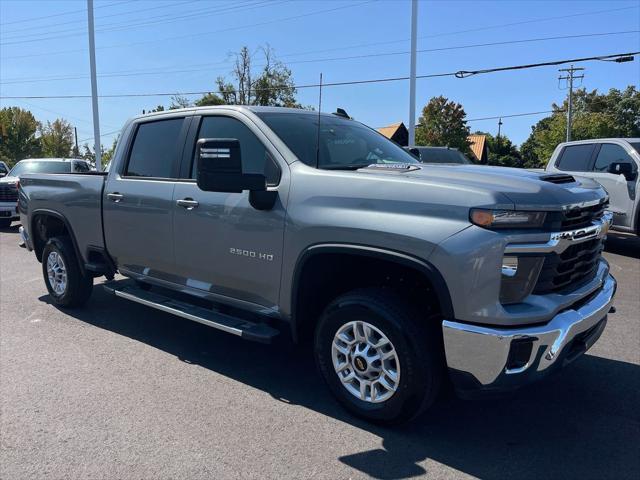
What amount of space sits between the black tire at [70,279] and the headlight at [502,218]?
4.52m

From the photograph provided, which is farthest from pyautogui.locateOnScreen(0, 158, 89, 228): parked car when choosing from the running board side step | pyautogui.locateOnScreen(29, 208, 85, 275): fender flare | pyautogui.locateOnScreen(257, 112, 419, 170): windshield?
pyautogui.locateOnScreen(257, 112, 419, 170): windshield

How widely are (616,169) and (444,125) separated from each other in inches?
1735

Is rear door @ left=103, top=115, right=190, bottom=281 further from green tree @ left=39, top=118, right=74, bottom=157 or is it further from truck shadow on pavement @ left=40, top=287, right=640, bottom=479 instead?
green tree @ left=39, top=118, right=74, bottom=157

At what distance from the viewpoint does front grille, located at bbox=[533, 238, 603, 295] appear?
2.92 metres

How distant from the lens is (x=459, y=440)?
10.7ft

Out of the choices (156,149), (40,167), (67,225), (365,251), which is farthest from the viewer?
(40,167)

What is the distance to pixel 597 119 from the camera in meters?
54.5

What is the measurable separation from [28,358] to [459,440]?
3618 mm

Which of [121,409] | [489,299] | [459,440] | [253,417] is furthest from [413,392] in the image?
[121,409]

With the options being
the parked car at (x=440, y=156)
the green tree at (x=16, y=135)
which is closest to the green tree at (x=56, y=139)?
the green tree at (x=16, y=135)

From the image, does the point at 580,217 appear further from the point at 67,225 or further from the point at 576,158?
the point at 576,158

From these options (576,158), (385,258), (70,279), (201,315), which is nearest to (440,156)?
(576,158)

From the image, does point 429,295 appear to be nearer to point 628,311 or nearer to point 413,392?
point 413,392

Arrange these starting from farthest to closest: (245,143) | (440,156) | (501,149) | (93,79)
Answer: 1. (501,149)
2. (93,79)
3. (440,156)
4. (245,143)
